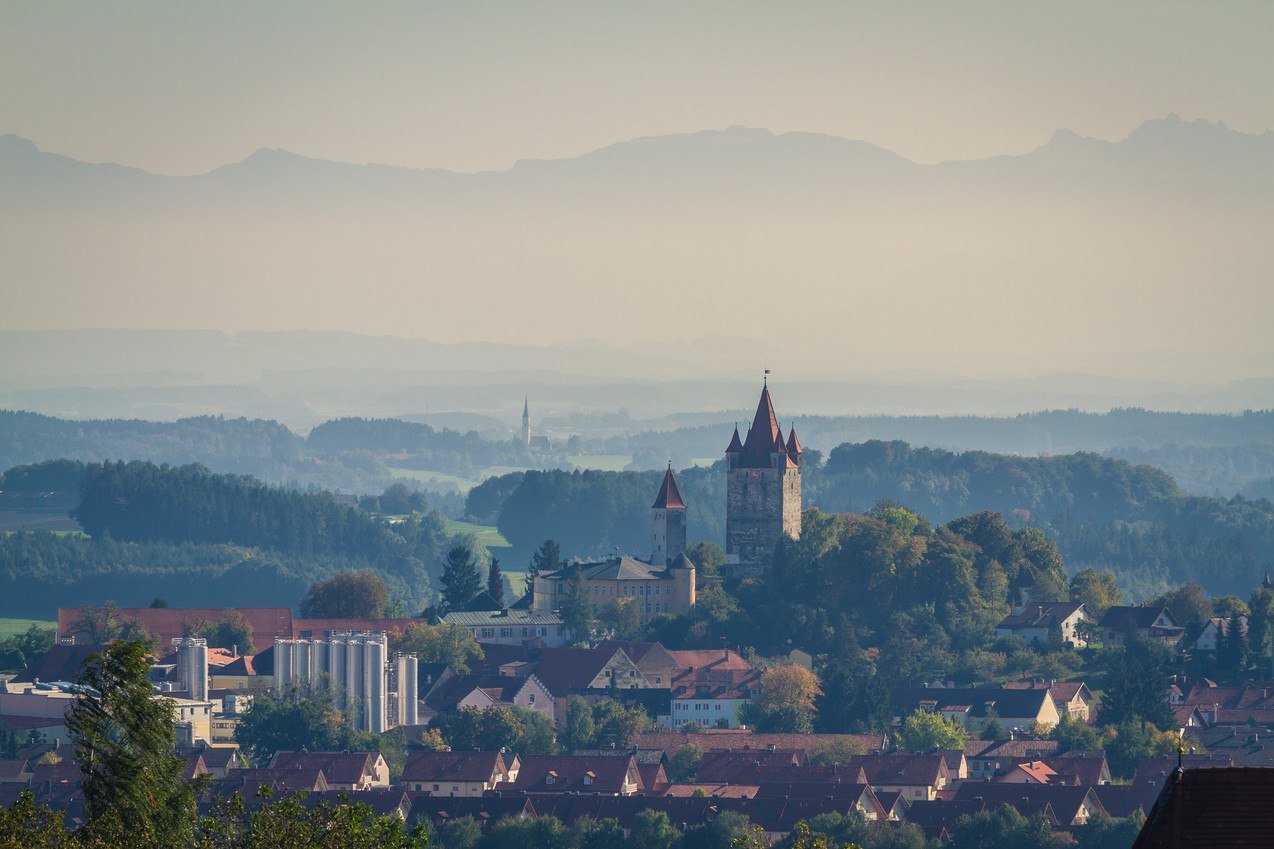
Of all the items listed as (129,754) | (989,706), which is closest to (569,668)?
(989,706)

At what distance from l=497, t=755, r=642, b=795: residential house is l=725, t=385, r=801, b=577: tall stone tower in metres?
25.9

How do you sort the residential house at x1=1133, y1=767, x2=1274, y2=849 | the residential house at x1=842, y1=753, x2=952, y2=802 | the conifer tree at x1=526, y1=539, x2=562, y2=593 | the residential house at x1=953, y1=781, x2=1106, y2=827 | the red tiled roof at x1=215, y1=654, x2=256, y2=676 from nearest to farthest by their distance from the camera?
the residential house at x1=1133, y1=767, x2=1274, y2=849 → the residential house at x1=953, y1=781, x2=1106, y2=827 → the residential house at x1=842, y1=753, x2=952, y2=802 → the red tiled roof at x1=215, y1=654, x2=256, y2=676 → the conifer tree at x1=526, y1=539, x2=562, y2=593

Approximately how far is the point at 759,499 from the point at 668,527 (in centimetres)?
627

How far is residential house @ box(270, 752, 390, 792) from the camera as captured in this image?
9606 cm

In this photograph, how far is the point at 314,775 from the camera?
95.1m

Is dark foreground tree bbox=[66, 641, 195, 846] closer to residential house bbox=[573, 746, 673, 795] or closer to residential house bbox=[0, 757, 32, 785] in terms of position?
residential house bbox=[573, 746, 673, 795]

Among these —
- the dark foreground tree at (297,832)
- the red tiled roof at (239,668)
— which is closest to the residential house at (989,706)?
the red tiled roof at (239,668)

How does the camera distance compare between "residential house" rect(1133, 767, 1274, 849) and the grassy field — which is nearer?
"residential house" rect(1133, 767, 1274, 849)

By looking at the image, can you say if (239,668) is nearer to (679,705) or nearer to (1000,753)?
(679,705)

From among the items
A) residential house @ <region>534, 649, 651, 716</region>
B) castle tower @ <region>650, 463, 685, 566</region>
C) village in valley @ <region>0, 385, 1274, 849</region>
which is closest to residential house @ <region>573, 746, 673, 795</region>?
village in valley @ <region>0, 385, 1274, 849</region>

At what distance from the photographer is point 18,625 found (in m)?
170

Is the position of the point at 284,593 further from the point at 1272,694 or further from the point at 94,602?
the point at 1272,694

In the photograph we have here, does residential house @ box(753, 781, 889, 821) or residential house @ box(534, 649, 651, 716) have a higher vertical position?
residential house @ box(534, 649, 651, 716)

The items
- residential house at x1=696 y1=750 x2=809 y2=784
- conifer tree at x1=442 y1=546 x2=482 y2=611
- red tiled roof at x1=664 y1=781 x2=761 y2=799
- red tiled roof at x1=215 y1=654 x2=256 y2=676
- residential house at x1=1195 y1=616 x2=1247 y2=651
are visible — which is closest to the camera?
red tiled roof at x1=664 y1=781 x2=761 y2=799
